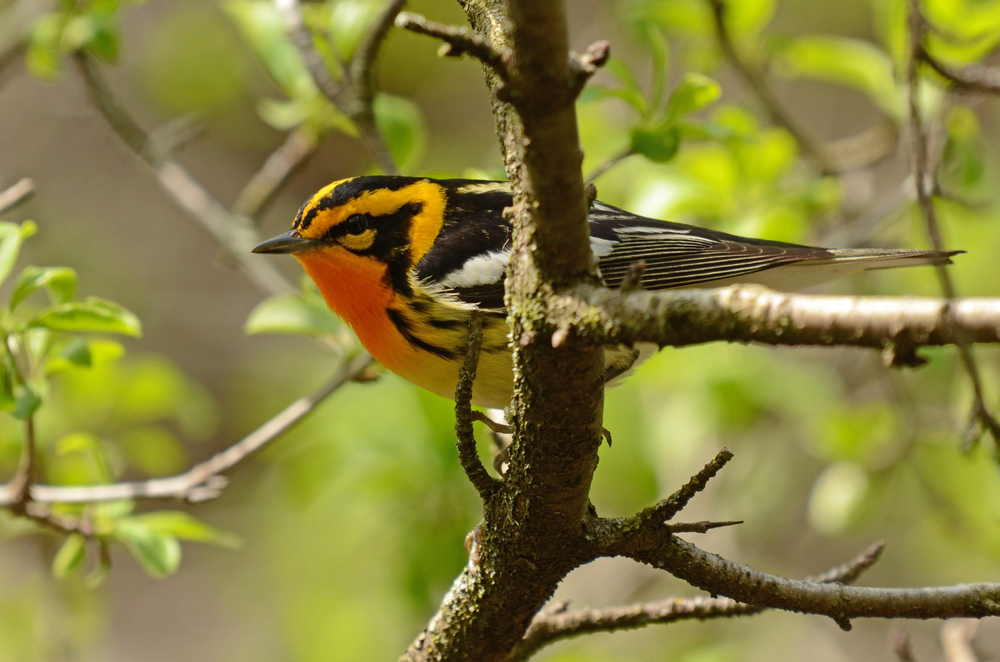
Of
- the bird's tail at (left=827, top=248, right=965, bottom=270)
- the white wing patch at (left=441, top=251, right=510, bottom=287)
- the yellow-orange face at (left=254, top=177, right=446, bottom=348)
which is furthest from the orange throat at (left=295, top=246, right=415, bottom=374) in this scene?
the bird's tail at (left=827, top=248, right=965, bottom=270)

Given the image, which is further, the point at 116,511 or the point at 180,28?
the point at 180,28

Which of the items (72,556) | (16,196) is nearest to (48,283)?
(16,196)

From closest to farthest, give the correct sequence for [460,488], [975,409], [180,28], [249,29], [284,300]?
[975,409] < [284,300] < [249,29] < [460,488] < [180,28]

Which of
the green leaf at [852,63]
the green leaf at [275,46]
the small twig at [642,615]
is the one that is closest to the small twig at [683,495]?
the small twig at [642,615]

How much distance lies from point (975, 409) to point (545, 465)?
3.83 feet

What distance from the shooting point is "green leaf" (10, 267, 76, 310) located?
2.30m

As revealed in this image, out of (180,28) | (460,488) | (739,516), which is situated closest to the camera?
(460,488)

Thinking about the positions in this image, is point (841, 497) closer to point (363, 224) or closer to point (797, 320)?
point (363, 224)

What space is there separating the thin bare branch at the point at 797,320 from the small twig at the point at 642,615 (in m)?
1.12

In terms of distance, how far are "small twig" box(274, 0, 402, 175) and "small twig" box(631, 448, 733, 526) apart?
2.11 m

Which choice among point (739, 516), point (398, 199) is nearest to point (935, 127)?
point (739, 516)

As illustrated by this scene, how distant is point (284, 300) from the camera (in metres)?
3.08

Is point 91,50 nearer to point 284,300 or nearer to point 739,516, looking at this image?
point 284,300

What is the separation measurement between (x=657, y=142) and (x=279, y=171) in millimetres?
2148
